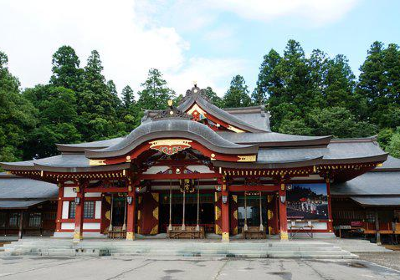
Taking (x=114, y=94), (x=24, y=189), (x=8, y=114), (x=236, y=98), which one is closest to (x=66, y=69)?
(x=114, y=94)

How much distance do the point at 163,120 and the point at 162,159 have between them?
2.49 m

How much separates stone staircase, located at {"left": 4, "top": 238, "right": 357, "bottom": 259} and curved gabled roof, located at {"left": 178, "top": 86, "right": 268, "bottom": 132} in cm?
851

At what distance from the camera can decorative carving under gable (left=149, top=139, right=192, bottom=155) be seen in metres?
14.8

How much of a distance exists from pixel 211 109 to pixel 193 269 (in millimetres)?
12431

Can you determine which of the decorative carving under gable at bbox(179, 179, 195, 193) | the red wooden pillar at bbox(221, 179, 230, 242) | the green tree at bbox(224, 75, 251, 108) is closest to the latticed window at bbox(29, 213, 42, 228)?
the decorative carving under gable at bbox(179, 179, 195, 193)

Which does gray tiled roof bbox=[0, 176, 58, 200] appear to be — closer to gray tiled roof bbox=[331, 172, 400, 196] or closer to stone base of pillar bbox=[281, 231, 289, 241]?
stone base of pillar bbox=[281, 231, 289, 241]

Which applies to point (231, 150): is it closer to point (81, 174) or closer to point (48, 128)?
point (81, 174)

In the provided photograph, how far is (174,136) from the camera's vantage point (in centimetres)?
1473

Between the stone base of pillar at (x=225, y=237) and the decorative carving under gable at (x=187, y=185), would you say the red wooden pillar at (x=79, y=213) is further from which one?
the stone base of pillar at (x=225, y=237)

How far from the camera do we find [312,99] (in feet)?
168

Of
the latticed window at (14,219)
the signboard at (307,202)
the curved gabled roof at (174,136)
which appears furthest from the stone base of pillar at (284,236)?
the latticed window at (14,219)

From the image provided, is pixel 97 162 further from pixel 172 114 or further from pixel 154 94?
Answer: pixel 154 94

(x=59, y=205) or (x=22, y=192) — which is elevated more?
(x=22, y=192)

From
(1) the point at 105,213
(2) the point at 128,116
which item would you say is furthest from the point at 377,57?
(1) the point at 105,213
